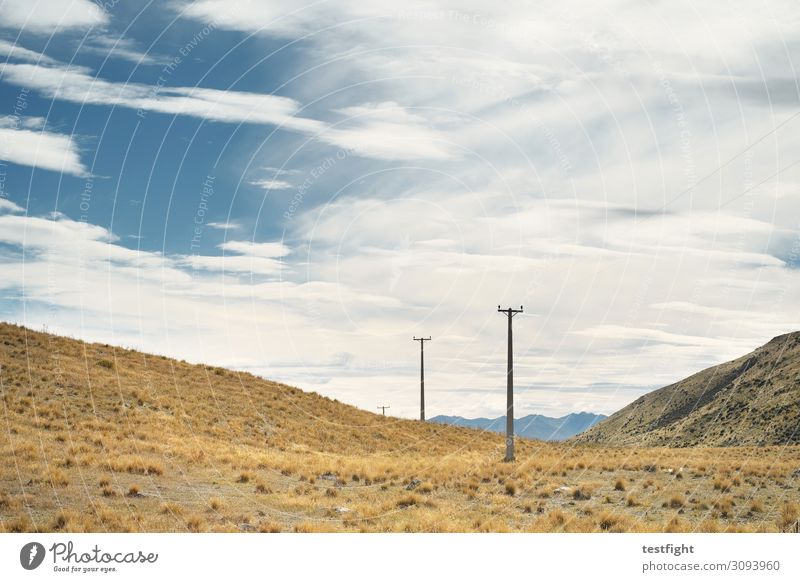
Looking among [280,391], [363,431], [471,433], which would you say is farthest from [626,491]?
[471,433]

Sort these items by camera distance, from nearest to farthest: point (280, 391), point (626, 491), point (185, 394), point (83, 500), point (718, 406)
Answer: point (83, 500)
point (626, 491)
point (185, 394)
point (280, 391)
point (718, 406)

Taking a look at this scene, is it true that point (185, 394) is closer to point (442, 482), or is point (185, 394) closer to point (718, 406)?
point (442, 482)

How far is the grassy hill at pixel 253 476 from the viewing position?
20281 millimetres

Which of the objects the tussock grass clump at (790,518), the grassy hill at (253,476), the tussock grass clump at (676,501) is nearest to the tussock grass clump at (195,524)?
the grassy hill at (253,476)

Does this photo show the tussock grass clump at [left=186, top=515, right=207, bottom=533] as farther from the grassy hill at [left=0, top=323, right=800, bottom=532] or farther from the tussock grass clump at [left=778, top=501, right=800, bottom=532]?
the tussock grass clump at [left=778, top=501, right=800, bottom=532]

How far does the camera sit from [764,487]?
2972 centimetres

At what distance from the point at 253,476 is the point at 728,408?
359 ft

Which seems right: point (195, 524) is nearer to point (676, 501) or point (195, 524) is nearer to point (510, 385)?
point (676, 501)

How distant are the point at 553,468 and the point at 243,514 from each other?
21.9 m

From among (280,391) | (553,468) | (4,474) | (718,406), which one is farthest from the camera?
(718,406)
